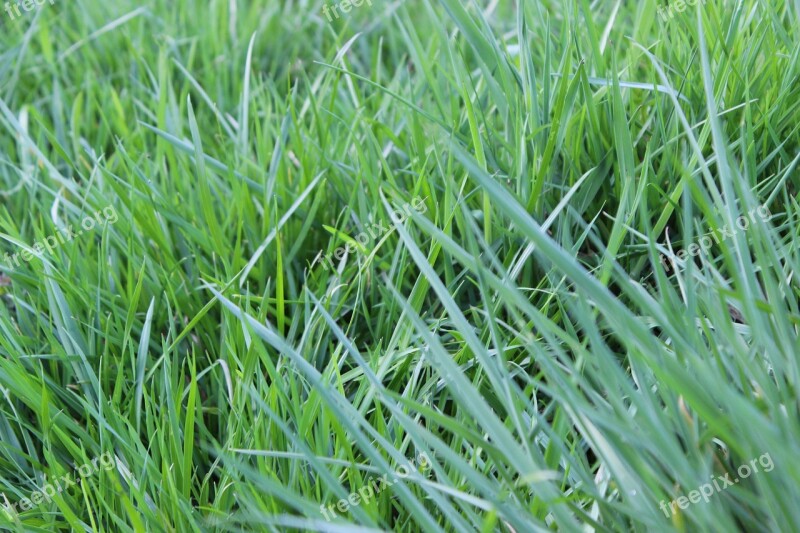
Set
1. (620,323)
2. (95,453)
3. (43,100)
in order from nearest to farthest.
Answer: (620,323)
(95,453)
(43,100)

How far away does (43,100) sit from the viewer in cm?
202

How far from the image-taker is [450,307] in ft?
3.13

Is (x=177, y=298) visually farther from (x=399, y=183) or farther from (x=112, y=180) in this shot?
(x=399, y=183)

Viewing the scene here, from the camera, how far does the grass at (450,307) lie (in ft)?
2.75

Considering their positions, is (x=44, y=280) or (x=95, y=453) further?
(x=44, y=280)

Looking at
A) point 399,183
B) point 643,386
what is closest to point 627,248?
point 643,386

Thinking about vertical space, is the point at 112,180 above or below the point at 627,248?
above

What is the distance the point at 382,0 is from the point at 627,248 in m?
1.41

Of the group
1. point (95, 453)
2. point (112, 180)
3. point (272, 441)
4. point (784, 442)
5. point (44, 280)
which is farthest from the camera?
point (112, 180)

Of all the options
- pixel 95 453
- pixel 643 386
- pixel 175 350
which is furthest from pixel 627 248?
pixel 95 453

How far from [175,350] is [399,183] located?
1.70ft

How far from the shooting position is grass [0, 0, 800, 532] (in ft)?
2.75

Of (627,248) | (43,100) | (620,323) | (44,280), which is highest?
(43,100)

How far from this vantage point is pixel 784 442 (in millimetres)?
709
